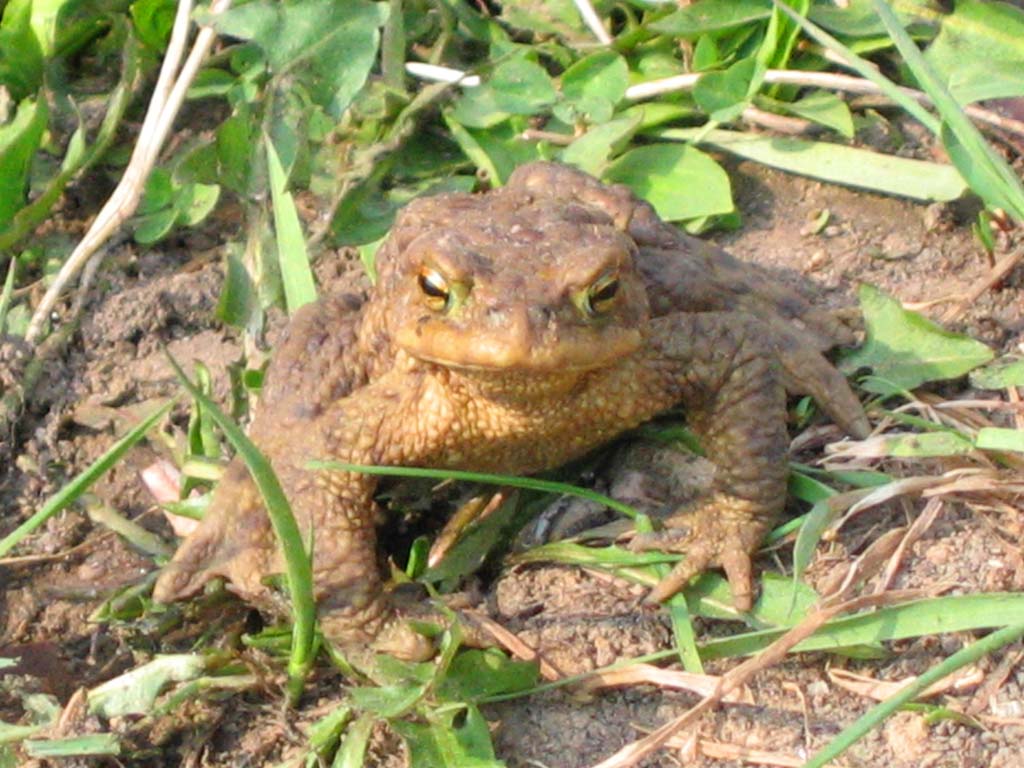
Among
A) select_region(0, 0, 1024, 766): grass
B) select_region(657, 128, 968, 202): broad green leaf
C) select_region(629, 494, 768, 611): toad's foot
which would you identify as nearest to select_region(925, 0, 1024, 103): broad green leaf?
select_region(0, 0, 1024, 766): grass

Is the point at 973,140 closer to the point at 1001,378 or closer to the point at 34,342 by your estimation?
the point at 1001,378

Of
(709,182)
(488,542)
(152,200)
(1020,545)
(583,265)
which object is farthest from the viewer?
(152,200)

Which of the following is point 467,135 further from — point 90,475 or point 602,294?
point 90,475

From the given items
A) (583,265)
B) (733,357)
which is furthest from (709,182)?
(583,265)

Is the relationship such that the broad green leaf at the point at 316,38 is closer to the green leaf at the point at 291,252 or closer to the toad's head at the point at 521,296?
Result: the green leaf at the point at 291,252

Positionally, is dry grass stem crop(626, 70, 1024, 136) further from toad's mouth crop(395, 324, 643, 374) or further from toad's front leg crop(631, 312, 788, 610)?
toad's mouth crop(395, 324, 643, 374)

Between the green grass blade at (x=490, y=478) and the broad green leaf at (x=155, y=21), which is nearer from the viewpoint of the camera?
the green grass blade at (x=490, y=478)

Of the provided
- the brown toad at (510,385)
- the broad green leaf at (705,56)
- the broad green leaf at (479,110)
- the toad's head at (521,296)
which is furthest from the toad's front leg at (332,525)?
the broad green leaf at (705,56)

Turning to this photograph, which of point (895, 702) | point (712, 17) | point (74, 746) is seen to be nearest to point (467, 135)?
point (712, 17)
